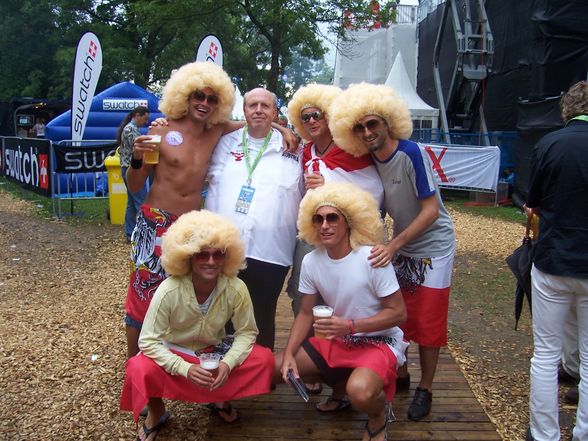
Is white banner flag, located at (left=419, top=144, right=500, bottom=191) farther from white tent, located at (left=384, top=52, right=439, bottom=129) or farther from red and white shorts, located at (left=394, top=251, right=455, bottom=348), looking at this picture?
red and white shorts, located at (left=394, top=251, right=455, bottom=348)

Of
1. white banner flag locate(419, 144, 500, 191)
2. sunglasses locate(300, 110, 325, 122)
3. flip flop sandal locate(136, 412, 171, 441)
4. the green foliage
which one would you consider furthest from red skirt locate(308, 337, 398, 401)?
the green foliage

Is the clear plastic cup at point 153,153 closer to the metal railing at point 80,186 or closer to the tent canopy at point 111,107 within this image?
the metal railing at point 80,186

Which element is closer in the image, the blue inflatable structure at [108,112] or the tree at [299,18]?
the blue inflatable structure at [108,112]

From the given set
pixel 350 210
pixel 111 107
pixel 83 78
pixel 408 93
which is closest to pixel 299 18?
pixel 408 93

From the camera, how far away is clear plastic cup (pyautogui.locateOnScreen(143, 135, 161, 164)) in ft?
10.3

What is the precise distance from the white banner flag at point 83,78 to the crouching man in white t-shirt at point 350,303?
357 inches

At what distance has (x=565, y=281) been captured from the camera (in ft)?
9.27

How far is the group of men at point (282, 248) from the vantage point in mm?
2895

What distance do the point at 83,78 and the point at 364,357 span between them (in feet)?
32.7

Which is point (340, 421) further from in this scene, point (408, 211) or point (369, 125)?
point (369, 125)

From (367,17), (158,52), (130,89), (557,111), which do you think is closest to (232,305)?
(557,111)

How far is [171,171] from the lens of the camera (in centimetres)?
328

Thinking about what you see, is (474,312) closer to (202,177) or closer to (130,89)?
(202,177)

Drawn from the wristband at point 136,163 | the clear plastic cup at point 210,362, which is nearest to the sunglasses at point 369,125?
the wristband at point 136,163
